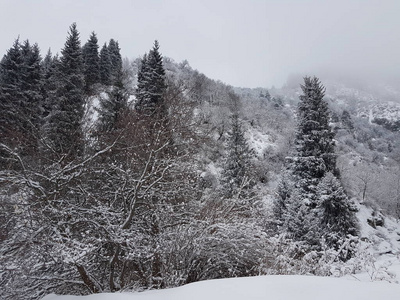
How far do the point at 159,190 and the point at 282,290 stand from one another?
4.05 m

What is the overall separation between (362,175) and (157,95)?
2613 centimetres

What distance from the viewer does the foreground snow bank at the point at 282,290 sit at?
2.22 meters

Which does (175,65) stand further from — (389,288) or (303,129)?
(389,288)

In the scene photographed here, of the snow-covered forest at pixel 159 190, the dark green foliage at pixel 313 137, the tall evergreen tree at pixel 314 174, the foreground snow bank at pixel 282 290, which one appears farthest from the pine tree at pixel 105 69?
the foreground snow bank at pixel 282 290

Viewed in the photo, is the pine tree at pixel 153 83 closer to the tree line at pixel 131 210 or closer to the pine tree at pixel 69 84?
the tree line at pixel 131 210

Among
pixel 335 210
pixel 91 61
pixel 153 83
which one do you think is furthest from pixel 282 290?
pixel 91 61

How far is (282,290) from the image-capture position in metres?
2.38

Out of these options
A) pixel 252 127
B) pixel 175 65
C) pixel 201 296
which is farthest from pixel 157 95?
pixel 175 65

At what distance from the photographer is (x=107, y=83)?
107 feet

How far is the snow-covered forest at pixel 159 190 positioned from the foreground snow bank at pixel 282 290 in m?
1.68

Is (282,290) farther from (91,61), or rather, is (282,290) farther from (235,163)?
(91,61)

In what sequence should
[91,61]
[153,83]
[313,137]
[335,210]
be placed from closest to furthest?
[335,210], [313,137], [153,83], [91,61]

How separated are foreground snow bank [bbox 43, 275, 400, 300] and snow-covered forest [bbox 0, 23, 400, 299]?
5.52 feet

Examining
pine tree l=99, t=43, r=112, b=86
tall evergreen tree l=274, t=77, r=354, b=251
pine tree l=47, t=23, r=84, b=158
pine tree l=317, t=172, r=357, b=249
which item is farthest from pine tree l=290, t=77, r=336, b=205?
pine tree l=99, t=43, r=112, b=86
